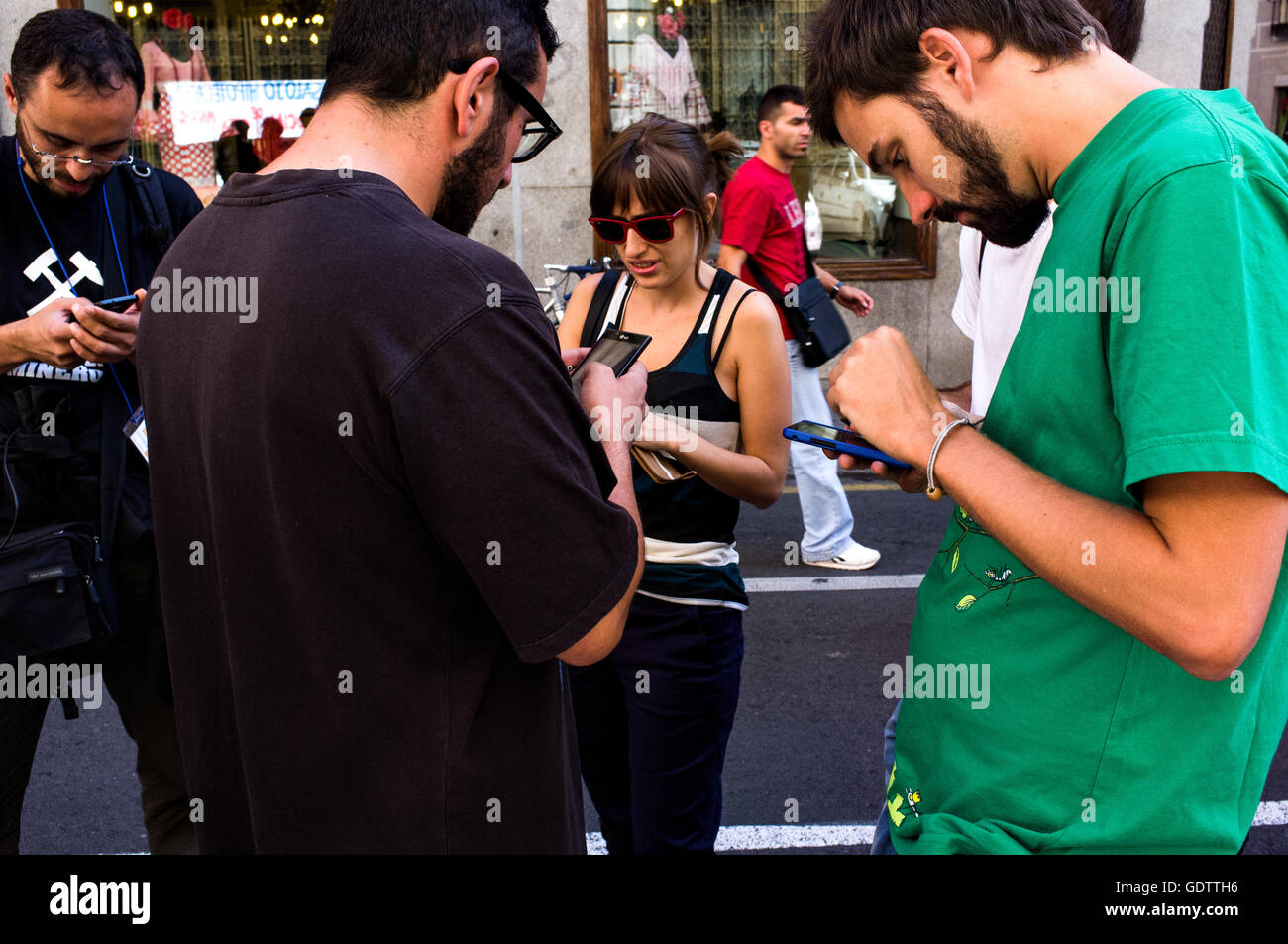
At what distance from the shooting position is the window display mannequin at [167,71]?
936 cm

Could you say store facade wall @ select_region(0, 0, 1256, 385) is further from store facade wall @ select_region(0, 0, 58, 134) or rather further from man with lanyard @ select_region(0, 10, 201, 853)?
man with lanyard @ select_region(0, 10, 201, 853)

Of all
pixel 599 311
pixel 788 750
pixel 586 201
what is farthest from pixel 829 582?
pixel 586 201

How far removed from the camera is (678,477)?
2482 mm

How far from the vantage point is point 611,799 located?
2.67m

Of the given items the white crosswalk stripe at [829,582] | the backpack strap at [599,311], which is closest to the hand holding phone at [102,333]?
the backpack strap at [599,311]

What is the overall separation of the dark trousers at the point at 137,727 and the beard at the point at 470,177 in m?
1.35

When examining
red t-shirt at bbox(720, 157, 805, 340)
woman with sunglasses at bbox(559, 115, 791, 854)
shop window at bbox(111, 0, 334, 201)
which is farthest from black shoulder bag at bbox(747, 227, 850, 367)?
shop window at bbox(111, 0, 334, 201)

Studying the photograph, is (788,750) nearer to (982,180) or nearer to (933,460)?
(933,460)

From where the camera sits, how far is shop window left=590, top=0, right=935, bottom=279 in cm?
948

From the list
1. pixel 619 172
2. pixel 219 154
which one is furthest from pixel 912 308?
pixel 619 172

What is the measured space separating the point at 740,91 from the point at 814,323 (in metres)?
5.37

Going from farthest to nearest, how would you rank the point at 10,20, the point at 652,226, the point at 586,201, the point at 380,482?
the point at 586,201 → the point at 10,20 → the point at 652,226 → the point at 380,482

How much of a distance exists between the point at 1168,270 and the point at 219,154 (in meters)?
9.82

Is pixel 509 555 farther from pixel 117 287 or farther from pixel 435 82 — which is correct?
pixel 117 287
